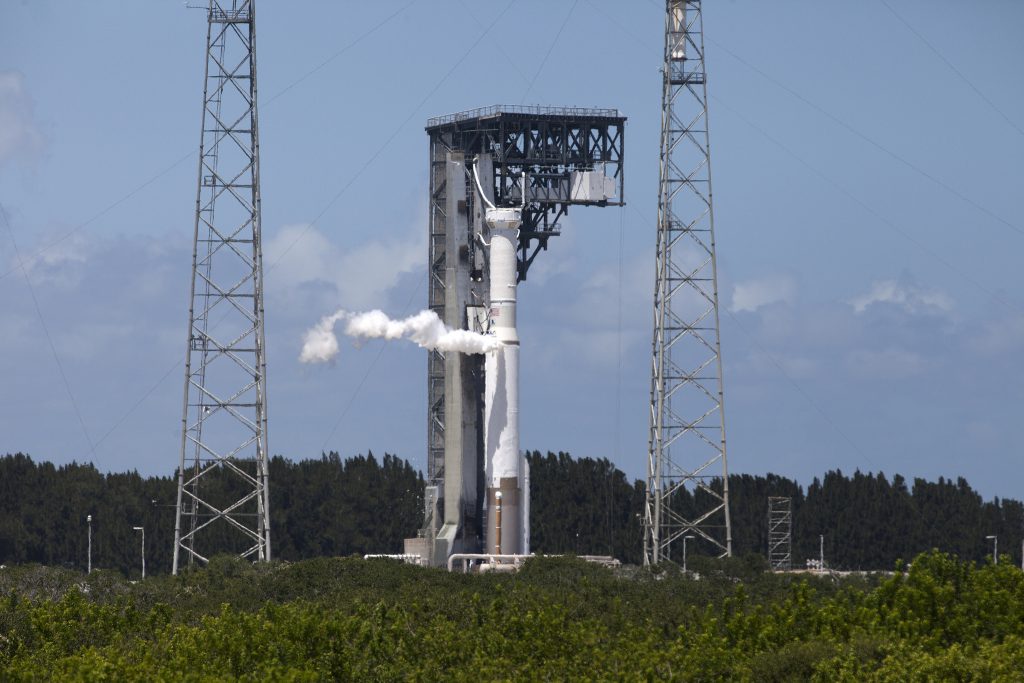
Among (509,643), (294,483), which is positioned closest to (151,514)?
(294,483)

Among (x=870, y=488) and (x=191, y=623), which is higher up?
(x=870, y=488)

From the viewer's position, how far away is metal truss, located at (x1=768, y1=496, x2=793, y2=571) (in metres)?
103

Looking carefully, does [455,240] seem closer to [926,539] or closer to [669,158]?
[669,158]

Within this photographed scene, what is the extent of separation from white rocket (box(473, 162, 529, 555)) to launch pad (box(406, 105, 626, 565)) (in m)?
0.13

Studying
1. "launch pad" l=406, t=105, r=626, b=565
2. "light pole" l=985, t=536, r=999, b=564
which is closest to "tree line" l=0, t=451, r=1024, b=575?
"light pole" l=985, t=536, r=999, b=564

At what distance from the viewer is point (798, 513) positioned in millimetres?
112875

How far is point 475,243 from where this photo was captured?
8481cm

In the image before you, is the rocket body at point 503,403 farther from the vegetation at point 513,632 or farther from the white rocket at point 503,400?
the vegetation at point 513,632

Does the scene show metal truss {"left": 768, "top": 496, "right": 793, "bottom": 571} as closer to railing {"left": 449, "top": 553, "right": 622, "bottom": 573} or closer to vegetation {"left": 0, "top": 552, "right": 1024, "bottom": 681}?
railing {"left": 449, "top": 553, "right": 622, "bottom": 573}

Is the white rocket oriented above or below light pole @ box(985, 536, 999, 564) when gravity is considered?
above

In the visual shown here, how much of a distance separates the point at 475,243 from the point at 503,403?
795 cm

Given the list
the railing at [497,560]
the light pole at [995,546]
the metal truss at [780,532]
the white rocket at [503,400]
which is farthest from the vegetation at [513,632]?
the light pole at [995,546]

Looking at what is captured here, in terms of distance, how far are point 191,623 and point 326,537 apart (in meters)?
49.4

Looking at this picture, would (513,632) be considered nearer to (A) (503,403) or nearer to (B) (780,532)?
(A) (503,403)
